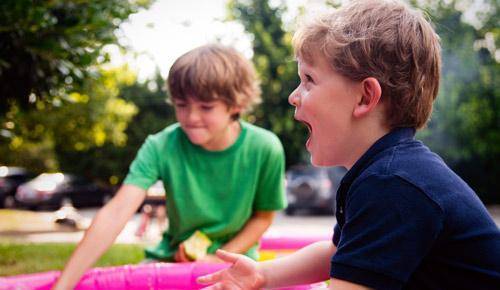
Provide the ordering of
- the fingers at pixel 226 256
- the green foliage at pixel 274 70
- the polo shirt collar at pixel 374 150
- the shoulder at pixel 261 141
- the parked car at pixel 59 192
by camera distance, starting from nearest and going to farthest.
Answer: the polo shirt collar at pixel 374 150 < the fingers at pixel 226 256 < the shoulder at pixel 261 141 < the parked car at pixel 59 192 < the green foliage at pixel 274 70

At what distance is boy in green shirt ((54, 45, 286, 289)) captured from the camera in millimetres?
2766

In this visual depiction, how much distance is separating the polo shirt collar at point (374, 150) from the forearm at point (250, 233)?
148 cm

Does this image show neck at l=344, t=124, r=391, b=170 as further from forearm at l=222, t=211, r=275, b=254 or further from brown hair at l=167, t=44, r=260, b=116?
forearm at l=222, t=211, r=275, b=254

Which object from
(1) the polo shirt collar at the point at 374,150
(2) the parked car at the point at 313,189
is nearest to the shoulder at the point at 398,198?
(1) the polo shirt collar at the point at 374,150

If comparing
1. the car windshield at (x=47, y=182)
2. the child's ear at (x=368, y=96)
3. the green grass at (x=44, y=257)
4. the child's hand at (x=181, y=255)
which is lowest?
the car windshield at (x=47, y=182)

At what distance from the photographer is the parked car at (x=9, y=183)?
71.1 ft

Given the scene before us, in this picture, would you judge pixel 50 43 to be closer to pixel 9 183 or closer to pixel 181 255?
pixel 181 255

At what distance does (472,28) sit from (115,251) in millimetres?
18001

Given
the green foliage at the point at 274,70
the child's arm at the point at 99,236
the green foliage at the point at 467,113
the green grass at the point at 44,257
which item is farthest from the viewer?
the green foliage at the point at 274,70

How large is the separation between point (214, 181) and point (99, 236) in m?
0.74

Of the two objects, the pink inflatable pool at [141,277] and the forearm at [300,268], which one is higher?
the forearm at [300,268]

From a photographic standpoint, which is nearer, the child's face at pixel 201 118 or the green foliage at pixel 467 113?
the child's face at pixel 201 118

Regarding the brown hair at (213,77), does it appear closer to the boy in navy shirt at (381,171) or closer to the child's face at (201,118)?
the child's face at (201,118)

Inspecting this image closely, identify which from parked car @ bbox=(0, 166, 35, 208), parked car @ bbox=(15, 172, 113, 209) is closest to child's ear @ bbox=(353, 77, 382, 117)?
parked car @ bbox=(15, 172, 113, 209)
